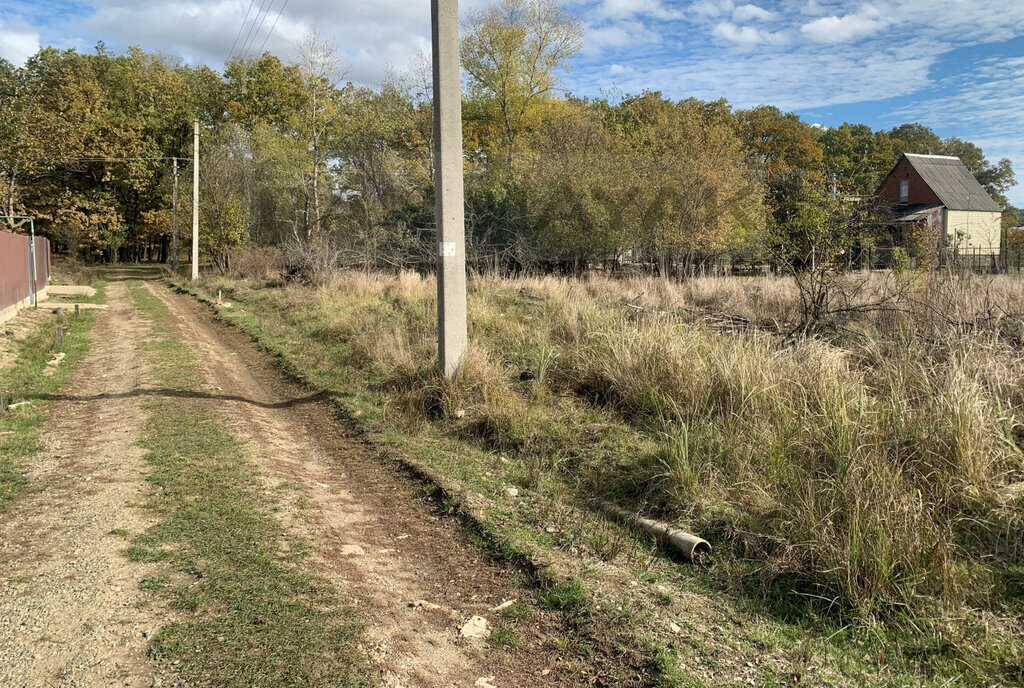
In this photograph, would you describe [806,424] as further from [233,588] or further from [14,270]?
[14,270]

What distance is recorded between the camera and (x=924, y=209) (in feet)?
151

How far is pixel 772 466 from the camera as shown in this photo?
5750 millimetres

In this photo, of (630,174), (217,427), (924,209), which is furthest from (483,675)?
(924,209)

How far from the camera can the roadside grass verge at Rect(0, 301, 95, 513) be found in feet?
20.7

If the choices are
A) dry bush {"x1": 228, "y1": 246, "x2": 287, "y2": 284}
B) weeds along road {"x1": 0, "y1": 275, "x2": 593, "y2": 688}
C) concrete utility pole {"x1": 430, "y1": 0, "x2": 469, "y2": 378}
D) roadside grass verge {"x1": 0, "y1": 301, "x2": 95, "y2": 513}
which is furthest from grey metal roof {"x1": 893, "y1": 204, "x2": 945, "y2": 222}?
weeds along road {"x1": 0, "y1": 275, "x2": 593, "y2": 688}

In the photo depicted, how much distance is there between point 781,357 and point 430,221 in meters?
22.1

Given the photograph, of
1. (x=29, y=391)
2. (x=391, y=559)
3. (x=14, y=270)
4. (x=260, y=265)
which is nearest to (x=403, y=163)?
(x=260, y=265)

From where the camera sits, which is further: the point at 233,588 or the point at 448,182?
the point at 448,182

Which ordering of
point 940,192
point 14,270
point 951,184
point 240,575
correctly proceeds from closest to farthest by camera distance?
1. point 240,575
2. point 14,270
3. point 940,192
4. point 951,184

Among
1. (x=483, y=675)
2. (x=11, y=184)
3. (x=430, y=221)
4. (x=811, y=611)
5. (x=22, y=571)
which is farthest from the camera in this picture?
(x=11, y=184)

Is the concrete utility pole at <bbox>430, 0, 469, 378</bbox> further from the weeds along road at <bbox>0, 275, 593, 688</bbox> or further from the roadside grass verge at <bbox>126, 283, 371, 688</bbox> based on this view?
the roadside grass verge at <bbox>126, 283, 371, 688</bbox>

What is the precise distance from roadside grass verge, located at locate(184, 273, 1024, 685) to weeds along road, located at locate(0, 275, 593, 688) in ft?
2.10

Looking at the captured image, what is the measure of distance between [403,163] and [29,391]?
1262 inches

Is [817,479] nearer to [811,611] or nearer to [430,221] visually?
[811,611]
